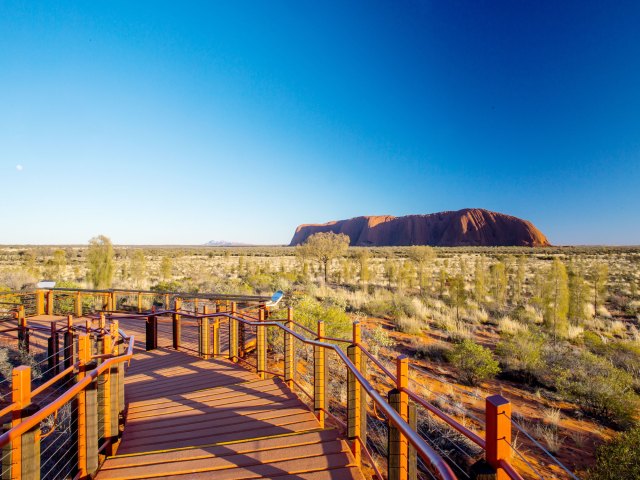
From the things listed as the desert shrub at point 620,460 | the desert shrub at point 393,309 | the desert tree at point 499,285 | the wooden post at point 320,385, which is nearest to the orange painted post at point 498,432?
the wooden post at point 320,385

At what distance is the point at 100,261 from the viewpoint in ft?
59.6

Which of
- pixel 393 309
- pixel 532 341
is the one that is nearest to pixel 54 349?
pixel 393 309

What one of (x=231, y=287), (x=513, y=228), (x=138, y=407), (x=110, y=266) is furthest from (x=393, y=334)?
(x=513, y=228)

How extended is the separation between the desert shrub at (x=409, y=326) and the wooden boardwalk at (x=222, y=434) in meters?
8.20

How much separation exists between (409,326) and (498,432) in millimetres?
12017

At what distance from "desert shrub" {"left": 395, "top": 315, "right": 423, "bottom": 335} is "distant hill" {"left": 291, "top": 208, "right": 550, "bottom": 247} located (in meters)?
113

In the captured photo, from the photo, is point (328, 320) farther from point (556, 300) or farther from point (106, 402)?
point (556, 300)

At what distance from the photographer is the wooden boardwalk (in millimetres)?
3094

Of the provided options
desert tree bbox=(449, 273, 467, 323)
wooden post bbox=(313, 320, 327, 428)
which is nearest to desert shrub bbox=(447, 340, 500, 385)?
wooden post bbox=(313, 320, 327, 428)

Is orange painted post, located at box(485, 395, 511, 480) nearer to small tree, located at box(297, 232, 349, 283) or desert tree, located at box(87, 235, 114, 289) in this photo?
desert tree, located at box(87, 235, 114, 289)

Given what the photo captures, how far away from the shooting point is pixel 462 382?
8453mm

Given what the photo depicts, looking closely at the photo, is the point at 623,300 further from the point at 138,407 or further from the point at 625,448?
the point at 138,407

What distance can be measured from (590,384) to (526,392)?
131 cm

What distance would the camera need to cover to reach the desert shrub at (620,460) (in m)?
4.05
